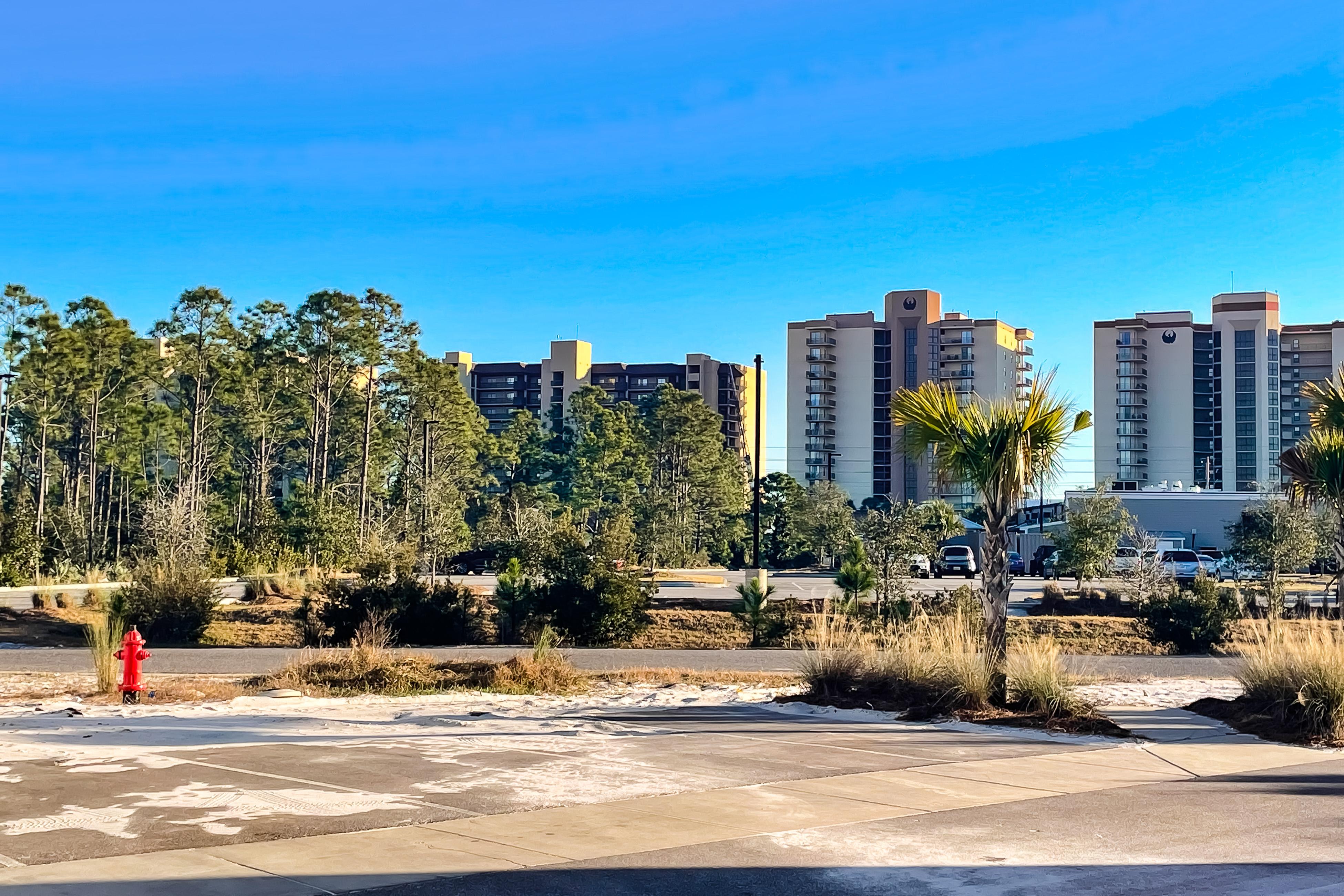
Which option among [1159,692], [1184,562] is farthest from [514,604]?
[1184,562]

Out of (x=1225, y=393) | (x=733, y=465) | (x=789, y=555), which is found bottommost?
(x=789, y=555)

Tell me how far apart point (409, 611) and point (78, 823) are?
18.5 meters

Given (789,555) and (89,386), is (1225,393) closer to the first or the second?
(789,555)

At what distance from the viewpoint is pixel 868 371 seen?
135500mm

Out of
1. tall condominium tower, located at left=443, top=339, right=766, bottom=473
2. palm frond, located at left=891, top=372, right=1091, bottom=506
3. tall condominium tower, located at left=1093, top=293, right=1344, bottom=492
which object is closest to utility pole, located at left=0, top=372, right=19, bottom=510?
palm frond, located at left=891, top=372, right=1091, bottom=506

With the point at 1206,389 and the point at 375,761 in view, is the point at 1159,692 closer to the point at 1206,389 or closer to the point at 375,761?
the point at 375,761

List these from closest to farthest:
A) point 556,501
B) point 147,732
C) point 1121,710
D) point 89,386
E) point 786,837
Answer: point 786,837 → point 147,732 → point 1121,710 → point 89,386 → point 556,501

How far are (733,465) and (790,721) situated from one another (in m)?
80.1

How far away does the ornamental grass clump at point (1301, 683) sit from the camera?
12.4m

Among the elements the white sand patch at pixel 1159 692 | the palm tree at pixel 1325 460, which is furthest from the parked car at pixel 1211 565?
the white sand patch at pixel 1159 692

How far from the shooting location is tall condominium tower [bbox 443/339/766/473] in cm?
14588

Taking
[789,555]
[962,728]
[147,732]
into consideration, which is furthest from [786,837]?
[789,555]

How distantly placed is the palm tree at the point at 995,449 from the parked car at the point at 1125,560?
680 inches

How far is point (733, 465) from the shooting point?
94.1m
